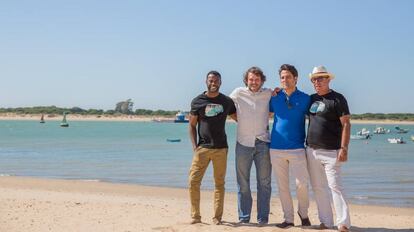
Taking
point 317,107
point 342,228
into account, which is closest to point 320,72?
point 317,107

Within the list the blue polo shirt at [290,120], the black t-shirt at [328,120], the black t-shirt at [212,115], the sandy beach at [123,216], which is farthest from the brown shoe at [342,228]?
the black t-shirt at [212,115]

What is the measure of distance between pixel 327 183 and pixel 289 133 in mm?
848

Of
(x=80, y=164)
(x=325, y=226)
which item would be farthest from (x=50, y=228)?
(x=80, y=164)

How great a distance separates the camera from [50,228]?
24.8 feet

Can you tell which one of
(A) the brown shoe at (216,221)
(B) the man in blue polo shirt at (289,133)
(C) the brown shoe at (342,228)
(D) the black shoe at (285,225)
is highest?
(B) the man in blue polo shirt at (289,133)

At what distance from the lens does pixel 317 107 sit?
6887mm

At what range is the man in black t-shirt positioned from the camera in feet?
23.7

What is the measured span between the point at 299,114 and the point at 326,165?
0.75 metres

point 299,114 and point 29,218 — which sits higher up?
point 299,114

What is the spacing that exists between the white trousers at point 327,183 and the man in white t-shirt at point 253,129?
2.04 ft

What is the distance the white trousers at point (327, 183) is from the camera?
6.85m

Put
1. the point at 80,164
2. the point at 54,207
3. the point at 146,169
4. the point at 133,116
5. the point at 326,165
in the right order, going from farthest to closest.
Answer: the point at 133,116 → the point at 80,164 → the point at 146,169 → the point at 54,207 → the point at 326,165

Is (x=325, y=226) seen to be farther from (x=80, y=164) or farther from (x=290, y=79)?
(x=80, y=164)

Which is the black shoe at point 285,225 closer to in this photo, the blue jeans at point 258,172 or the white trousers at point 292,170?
the white trousers at point 292,170
